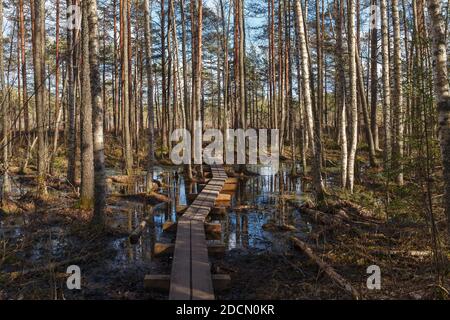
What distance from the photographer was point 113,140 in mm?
24312

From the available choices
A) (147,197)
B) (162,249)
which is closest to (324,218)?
(162,249)

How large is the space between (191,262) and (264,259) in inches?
58.7

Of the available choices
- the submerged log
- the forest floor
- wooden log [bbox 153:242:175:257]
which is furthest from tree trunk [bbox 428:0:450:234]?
the submerged log

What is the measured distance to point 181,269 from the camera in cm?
468

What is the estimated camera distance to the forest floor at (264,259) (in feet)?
14.1

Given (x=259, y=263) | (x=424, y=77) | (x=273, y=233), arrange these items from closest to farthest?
(x=424, y=77) → (x=259, y=263) → (x=273, y=233)

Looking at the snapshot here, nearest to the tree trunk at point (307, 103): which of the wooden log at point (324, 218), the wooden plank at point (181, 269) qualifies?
the wooden log at point (324, 218)

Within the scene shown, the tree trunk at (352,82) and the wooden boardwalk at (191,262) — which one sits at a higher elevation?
the tree trunk at (352,82)

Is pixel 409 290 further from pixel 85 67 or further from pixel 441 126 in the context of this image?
pixel 85 67

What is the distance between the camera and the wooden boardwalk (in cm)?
398

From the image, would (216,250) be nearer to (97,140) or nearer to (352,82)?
(97,140)

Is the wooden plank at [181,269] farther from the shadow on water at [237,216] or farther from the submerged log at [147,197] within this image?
the submerged log at [147,197]
